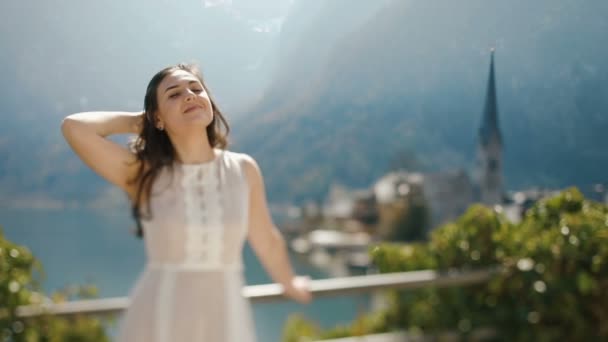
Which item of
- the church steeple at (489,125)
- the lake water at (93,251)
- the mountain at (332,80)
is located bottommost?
the lake water at (93,251)

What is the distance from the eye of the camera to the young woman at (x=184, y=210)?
1.08 metres

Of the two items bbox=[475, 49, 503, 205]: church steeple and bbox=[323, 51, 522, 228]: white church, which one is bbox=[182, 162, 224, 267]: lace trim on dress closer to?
bbox=[323, 51, 522, 228]: white church

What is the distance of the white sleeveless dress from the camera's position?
3.52 ft

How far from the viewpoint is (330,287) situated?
1.34 meters

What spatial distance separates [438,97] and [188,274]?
45.5m

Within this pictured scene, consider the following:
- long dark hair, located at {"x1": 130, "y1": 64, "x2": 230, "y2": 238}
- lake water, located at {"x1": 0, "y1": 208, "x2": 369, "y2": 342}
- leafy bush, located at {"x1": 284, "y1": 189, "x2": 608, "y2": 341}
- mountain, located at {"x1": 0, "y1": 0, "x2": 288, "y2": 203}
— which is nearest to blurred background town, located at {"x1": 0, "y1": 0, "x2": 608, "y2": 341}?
leafy bush, located at {"x1": 284, "y1": 189, "x2": 608, "y2": 341}

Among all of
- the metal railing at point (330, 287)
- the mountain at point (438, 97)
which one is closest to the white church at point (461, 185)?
the mountain at point (438, 97)

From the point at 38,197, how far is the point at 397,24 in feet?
109

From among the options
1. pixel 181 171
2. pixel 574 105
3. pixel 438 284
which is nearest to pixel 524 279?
pixel 438 284

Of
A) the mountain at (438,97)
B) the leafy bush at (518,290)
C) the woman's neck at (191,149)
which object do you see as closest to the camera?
the woman's neck at (191,149)

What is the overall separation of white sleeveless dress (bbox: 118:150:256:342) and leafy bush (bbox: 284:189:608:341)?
67 centimetres

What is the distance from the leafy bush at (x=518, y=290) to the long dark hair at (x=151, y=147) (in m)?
0.76

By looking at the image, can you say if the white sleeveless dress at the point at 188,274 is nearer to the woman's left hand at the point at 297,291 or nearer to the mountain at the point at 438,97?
the woman's left hand at the point at 297,291

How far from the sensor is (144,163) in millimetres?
1160
